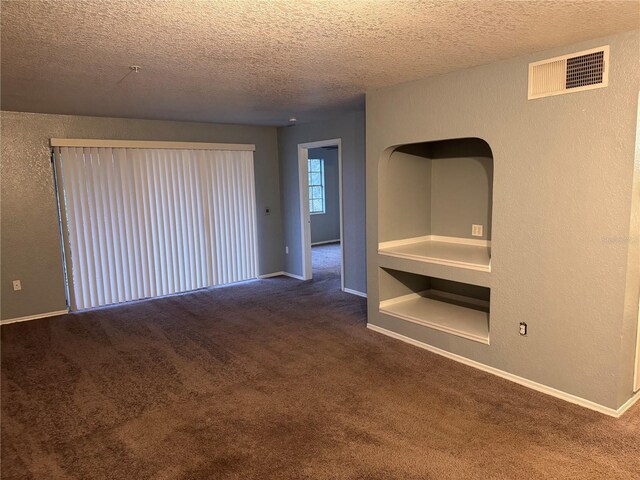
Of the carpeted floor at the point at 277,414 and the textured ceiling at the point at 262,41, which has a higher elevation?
the textured ceiling at the point at 262,41

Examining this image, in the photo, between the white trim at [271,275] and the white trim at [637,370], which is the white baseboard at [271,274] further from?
the white trim at [637,370]

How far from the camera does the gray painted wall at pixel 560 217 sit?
2.59 meters

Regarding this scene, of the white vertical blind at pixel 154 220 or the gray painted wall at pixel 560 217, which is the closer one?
the gray painted wall at pixel 560 217

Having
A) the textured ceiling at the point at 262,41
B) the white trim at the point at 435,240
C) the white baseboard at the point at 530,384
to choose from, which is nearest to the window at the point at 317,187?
the white trim at the point at 435,240

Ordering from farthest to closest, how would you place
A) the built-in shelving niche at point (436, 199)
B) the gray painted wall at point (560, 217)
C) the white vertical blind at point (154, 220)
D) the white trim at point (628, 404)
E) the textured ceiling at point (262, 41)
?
the white vertical blind at point (154, 220) → the built-in shelving niche at point (436, 199) → the white trim at point (628, 404) → the gray painted wall at point (560, 217) → the textured ceiling at point (262, 41)

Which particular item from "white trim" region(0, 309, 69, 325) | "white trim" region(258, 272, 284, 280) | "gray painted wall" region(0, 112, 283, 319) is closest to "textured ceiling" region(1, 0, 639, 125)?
"gray painted wall" region(0, 112, 283, 319)

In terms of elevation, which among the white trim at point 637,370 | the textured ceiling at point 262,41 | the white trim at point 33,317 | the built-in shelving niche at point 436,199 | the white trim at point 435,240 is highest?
the textured ceiling at point 262,41

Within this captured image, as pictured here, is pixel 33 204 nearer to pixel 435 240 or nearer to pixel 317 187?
pixel 435 240

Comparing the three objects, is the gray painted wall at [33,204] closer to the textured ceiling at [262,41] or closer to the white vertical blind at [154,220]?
the white vertical blind at [154,220]

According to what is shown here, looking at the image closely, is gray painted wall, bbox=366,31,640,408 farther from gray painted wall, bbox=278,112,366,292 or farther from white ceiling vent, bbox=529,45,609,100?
gray painted wall, bbox=278,112,366,292

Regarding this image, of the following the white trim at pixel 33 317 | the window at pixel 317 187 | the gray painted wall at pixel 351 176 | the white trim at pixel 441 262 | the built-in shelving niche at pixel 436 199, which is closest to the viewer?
the white trim at pixel 441 262

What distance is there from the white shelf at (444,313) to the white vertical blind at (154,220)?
10.0 ft

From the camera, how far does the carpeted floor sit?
91.4 inches

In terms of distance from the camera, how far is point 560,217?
113 inches
